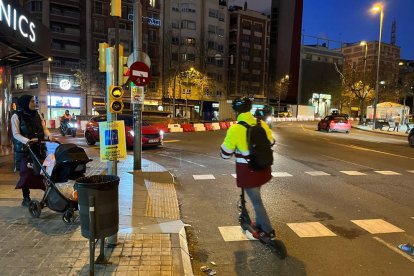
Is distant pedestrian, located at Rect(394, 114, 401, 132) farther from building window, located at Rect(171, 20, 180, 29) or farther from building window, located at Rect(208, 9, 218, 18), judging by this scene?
building window, located at Rect(208, 9, 218, 18)

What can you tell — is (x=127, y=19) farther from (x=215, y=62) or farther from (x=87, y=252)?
(x=87, y=252)

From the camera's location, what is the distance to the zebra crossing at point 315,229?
19.0 ft

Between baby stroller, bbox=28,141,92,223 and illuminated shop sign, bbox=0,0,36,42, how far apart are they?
3.67 metres

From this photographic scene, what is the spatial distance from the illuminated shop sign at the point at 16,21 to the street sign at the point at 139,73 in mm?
2694

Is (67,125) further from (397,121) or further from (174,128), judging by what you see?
(397,121)

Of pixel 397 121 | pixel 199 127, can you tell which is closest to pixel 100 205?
pixel 199 127

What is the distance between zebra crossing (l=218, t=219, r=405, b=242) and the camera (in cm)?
578

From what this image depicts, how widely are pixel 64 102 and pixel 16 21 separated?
51061 mm

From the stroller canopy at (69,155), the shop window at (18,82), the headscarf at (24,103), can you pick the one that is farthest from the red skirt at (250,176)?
the shop window at (18,82)

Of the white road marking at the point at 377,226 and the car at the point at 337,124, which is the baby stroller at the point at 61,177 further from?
the car at the point at 337,124

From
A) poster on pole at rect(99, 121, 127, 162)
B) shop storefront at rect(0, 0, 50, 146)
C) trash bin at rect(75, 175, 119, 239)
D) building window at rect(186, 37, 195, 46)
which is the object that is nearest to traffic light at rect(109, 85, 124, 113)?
poster on pole at rect(99, 121, 127, 162)

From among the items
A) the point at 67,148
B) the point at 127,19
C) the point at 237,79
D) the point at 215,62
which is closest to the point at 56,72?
the point at 127,19

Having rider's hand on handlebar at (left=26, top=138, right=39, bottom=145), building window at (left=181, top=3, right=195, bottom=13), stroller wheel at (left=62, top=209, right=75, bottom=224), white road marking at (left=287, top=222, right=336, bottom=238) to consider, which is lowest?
white road marking at (left=287, top=222, right=336, bottom=238)

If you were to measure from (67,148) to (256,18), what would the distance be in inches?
3185
